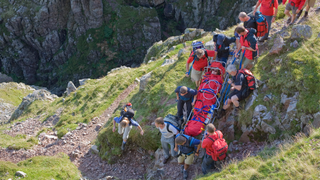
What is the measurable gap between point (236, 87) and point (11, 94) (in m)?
49.9

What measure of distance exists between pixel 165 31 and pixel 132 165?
196 feet

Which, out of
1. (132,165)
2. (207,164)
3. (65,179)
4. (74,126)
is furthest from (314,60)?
(74,126)

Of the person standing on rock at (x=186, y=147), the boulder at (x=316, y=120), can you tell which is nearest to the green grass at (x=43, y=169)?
the person standing on rock at (x=186, y=147)

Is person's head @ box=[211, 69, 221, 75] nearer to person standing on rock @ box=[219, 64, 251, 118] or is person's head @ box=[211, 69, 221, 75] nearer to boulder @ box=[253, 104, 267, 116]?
person standing on rock @ box=[219, 64, 251, 118]

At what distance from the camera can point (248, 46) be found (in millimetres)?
9500

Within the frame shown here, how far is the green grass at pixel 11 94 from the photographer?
138 feet

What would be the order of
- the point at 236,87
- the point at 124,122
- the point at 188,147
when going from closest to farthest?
the point at 188,147
the point at 236,87
the point at 124,122

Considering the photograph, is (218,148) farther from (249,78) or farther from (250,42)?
(250,42)

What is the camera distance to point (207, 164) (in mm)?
7680

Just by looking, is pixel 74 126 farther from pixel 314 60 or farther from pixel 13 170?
pixel 314 60

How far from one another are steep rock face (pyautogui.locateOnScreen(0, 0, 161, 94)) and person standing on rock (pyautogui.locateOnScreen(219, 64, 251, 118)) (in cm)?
5382

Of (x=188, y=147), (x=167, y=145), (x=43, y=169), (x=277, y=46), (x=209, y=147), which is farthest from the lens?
(x=43, y=169)

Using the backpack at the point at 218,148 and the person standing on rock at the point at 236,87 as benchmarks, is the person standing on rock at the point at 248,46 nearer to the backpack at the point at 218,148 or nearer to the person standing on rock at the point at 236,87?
the person standing on rock at the point at 236,87

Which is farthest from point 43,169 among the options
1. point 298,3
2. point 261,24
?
point 298,3
